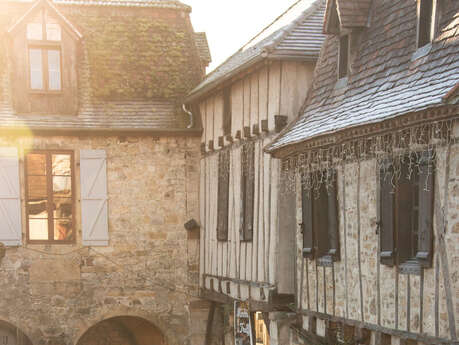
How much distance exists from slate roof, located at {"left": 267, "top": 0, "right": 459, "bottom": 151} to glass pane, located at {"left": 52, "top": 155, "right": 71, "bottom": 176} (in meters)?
5.41

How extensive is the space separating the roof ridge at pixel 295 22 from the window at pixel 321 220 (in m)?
2.01

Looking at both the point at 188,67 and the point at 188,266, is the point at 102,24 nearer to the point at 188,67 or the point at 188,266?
the point at 188,67

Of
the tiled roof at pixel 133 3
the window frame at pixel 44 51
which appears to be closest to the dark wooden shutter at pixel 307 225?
the window frame at pixel 44 51

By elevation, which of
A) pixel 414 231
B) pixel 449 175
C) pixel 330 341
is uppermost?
pixel 449 175

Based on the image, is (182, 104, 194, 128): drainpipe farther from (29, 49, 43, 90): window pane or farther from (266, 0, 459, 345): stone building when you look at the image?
(266, 0, 459, 345): stone building

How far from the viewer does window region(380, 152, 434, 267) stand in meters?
8.12

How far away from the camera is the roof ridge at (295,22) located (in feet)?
38.4

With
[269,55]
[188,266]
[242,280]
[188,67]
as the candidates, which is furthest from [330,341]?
[188,67]

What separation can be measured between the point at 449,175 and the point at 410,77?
1.41 m

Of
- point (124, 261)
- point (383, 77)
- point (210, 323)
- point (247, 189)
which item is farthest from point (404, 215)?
point (124, 261)

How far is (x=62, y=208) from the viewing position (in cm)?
1529

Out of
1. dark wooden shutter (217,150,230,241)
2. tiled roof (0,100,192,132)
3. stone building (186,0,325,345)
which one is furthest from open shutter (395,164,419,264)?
tiled roof (0,100,192,132)

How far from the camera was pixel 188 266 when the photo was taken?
1559 cm

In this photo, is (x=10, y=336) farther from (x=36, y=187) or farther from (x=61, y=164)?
(x=61, y=164)
